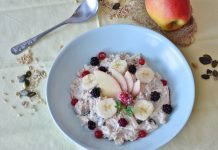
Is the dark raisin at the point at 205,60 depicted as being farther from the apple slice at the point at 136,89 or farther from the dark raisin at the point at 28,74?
the dark raisin at the point at 28,74

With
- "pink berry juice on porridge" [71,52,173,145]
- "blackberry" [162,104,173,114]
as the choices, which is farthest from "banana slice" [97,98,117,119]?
"blackberry" [162,104,173,114]

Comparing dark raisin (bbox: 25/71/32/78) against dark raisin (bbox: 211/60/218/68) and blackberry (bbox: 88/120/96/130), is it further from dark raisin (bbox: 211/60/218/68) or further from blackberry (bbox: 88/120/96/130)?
dark raisin (bbox: 211/60/218/68)

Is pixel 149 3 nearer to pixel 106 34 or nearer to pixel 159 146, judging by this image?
pixel 106 34

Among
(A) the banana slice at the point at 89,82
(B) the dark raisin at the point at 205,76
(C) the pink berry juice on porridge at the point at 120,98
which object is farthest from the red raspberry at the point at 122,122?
(B) the dark raisin at the point at 205,76

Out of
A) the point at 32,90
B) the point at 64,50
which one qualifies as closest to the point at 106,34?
the point at 64,50

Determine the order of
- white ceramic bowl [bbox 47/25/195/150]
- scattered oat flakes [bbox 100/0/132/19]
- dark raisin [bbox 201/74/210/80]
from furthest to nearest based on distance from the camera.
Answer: scattered oat flakes [bbox 100/0/132/19]
dark raisin [bbox 201/74/210/80]
white ceramic bowl [bbox 47/25/195/150]

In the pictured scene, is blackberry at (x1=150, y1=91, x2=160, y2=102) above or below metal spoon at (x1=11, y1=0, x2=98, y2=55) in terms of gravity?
below

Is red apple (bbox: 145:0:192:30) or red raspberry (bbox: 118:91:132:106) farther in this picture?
red apple (bbox: 145:0:192:30)
